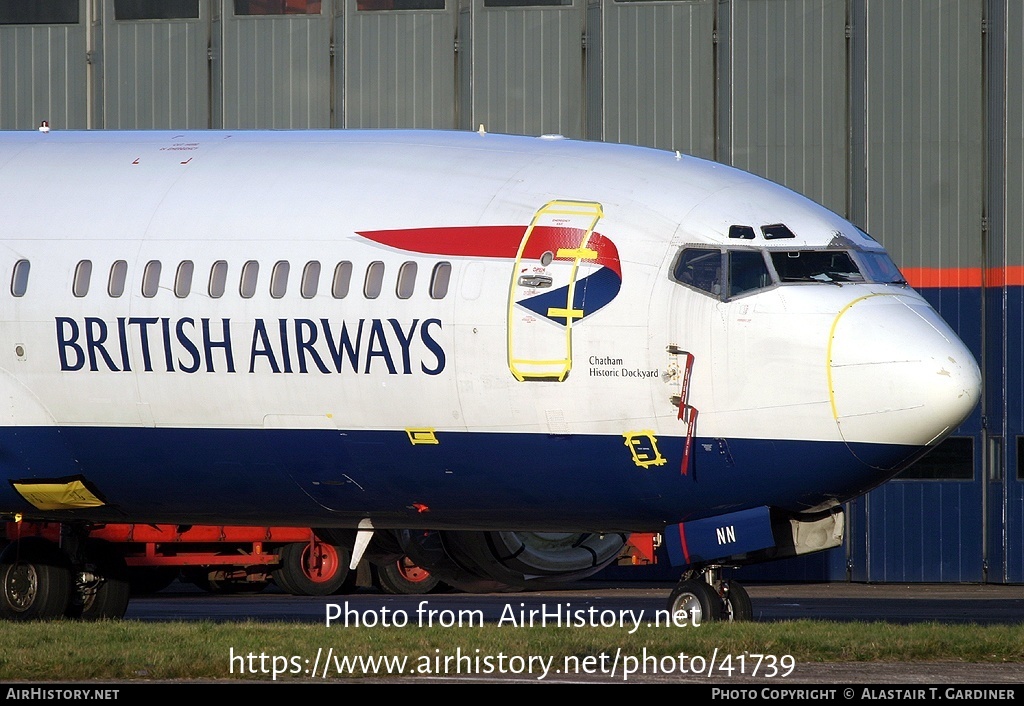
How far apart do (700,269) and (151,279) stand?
17.9ft

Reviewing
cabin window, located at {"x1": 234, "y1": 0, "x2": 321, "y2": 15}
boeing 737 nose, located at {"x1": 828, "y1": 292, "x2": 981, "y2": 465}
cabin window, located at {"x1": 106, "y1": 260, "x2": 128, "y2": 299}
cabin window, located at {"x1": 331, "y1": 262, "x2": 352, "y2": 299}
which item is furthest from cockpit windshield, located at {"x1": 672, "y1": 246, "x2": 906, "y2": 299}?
cabin window, located at {"x1": 234, "y1": 0, "x2": 321, "y2": 15}

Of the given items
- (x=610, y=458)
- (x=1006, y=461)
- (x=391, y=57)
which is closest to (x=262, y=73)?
(x=391, y=57)

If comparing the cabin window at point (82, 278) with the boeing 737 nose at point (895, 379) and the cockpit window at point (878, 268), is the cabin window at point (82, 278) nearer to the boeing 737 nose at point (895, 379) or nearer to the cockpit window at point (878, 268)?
the boeing 737 nose at point (895, 379)

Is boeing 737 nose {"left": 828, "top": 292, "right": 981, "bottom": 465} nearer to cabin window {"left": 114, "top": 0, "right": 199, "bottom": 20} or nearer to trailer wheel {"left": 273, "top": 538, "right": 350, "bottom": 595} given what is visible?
trailer wheel {"left": 273, "top": 538, "right": 350, "bottom": 595}

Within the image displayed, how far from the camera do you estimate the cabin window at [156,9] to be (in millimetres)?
32406

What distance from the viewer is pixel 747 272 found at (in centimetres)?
1576

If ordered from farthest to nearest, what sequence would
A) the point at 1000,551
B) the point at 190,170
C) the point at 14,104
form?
1. the point at 14,104
2. the point at 1000,551
3. the point at 190,170

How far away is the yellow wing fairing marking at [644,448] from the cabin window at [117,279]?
5315 millimetres

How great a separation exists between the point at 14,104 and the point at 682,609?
68.2ft

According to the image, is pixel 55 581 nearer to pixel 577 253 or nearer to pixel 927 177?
pixel 577 253

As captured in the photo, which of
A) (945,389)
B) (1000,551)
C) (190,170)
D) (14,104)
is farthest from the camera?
(14,104)

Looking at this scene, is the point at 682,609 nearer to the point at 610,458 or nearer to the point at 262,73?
the point at 610,458

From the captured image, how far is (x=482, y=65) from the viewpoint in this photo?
3167 centimetres

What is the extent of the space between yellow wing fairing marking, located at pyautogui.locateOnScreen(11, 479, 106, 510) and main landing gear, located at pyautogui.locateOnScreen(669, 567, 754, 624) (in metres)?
6.13
